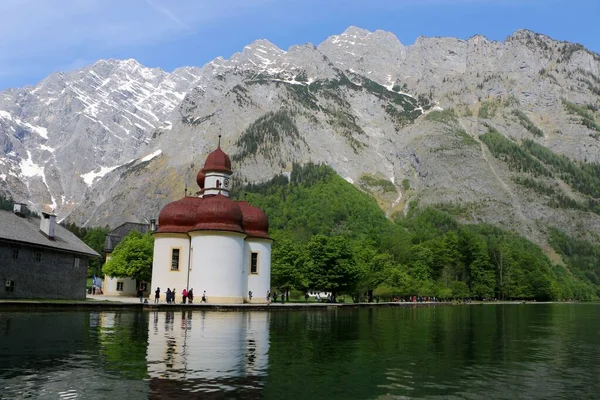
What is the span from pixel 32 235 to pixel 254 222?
2426 centimetres

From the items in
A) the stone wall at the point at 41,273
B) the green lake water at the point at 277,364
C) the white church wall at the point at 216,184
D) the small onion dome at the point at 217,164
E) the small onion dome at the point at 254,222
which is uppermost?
the small onion dome at the point at 217,164

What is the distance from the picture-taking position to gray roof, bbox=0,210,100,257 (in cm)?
5119

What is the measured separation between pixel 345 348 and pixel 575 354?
11.2 m

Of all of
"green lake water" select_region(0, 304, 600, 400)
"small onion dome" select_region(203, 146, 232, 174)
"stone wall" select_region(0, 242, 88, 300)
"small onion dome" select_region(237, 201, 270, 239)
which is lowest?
"green lake water" select_region(0, 304, 600, 400)

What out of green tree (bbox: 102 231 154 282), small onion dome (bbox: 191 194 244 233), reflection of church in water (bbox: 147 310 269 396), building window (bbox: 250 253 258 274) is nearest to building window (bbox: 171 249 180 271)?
small onion dome (bbox: 191 194 244 233)

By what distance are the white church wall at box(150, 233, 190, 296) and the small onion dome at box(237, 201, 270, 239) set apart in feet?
23.3

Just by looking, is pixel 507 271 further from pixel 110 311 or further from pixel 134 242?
pixel 110 311

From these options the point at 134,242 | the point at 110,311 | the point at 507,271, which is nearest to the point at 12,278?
the point at 110,311

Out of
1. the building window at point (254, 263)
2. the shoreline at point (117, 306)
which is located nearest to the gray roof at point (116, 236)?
the building window at point (254, 263)

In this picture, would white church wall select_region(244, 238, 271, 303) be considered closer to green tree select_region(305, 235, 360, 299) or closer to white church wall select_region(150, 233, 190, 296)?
white church wall select_region(150, 233, 190, 296)

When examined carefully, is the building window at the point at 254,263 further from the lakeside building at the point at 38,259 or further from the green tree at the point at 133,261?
the green tree at the point at 133,261

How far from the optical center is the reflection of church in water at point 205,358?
55.2 ft

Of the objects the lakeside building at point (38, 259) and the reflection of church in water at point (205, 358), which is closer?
the reflection of church in water at point (205, 358)

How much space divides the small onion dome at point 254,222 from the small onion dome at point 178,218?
5791mm
